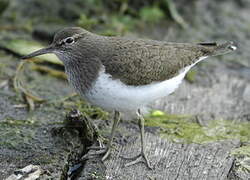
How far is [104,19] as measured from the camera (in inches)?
285

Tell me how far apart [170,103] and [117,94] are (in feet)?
4.75

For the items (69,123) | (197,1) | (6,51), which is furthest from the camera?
(197,1)

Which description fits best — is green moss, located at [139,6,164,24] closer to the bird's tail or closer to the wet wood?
the bird's tail

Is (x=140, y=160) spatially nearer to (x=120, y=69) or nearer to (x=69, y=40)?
(x=120, y=69)

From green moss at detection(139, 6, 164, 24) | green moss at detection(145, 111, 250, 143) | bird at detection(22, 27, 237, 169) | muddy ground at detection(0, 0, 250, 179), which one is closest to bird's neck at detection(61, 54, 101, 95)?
bird at detection(22, 27, 237, 169)

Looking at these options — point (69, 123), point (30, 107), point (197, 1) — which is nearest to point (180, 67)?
point (69, 123)

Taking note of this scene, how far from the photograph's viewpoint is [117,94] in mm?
4742

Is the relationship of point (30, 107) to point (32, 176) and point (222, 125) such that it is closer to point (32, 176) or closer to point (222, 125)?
point (32, 176)

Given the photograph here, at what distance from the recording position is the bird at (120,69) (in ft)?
15.8

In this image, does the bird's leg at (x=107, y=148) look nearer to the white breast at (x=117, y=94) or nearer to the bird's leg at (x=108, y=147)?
the bird's leg at (x=108, y=147)

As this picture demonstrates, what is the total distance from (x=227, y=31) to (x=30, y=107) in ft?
10.6

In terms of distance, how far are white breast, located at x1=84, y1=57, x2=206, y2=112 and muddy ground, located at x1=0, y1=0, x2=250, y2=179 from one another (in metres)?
0.52

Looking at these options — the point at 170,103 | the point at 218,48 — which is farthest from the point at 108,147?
the point at 218,48

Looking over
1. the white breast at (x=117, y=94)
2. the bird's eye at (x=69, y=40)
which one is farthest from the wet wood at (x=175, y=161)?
the bird's eye at (x=69, y=40)
